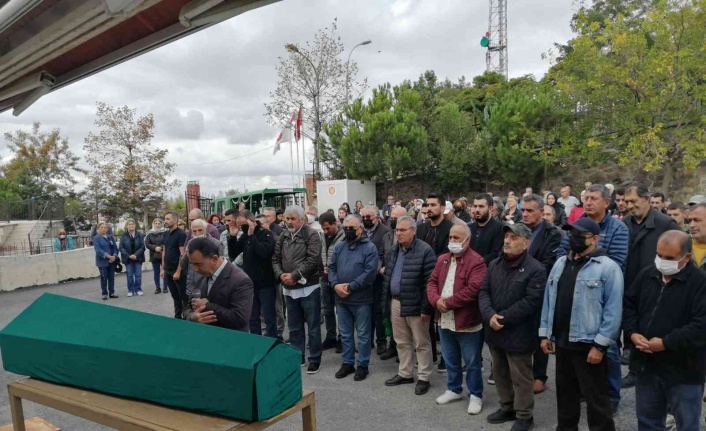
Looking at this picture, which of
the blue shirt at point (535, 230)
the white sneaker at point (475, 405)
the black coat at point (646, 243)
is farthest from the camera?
the blue shirt at point (535, 230)

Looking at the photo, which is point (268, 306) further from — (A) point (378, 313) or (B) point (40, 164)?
(B) point (40, 164)

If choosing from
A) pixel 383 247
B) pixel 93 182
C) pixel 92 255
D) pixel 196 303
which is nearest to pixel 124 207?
pixel 93 182


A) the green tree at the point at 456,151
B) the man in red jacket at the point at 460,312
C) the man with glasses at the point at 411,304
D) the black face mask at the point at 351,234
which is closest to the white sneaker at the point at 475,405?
the man in red jacket at the point at 460,312

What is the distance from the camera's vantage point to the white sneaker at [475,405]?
4228 mm

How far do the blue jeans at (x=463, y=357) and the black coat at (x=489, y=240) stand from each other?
3.29 ft

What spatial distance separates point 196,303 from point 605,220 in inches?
146

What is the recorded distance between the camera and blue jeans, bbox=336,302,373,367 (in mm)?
5285

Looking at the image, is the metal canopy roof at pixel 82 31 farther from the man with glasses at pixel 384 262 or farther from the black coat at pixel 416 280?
the man with glasses at pixel 384 262

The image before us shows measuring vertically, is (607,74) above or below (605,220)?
above

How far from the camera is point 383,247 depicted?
6.35 metres

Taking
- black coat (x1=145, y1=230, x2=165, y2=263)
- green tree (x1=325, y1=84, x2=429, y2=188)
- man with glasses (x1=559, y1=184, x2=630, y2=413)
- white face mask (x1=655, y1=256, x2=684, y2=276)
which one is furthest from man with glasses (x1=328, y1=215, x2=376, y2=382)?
green tree (x1=325, y1=84, x2=429, y2=188)

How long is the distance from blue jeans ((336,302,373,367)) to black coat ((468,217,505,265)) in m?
1.43

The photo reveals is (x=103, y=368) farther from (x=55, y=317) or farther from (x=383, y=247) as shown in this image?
(x=383, y=247)

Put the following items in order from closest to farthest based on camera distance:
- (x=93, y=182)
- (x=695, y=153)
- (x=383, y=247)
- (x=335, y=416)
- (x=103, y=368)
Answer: (x=103, y=368) < (x=335, y=416) < (x=383, y=247) < (x=695, y=153) < (x=93, y=182)
